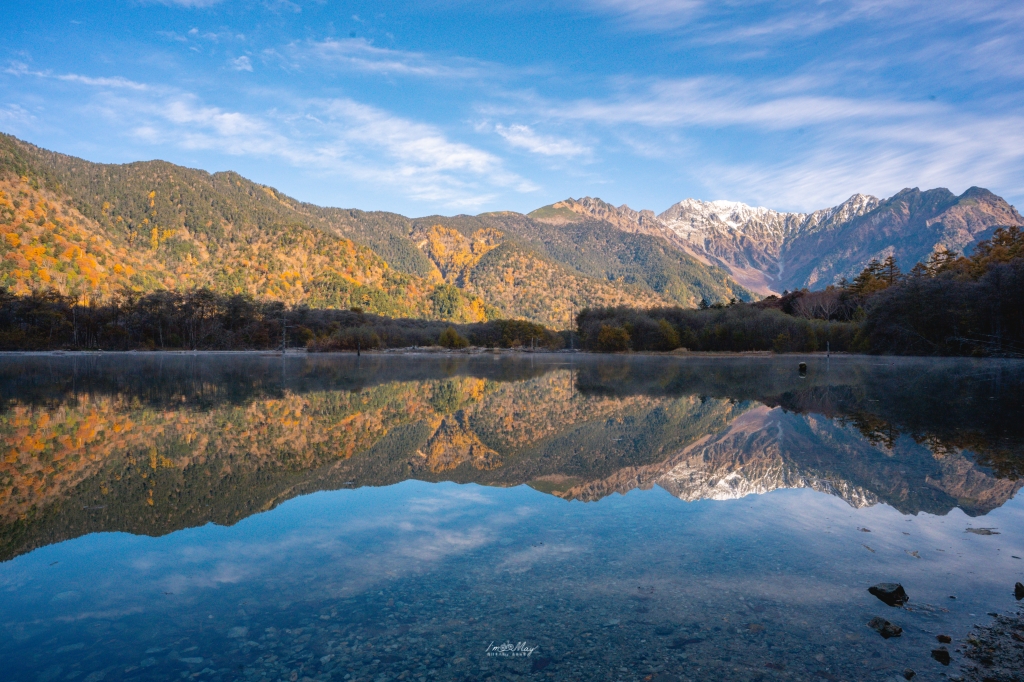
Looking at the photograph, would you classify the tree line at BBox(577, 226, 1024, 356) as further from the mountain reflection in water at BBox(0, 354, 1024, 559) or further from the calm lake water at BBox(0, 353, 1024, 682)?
the calm lake water at BBox(0, 353, 1024, 682)

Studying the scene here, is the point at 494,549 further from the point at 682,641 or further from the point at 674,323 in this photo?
the point at 674,323

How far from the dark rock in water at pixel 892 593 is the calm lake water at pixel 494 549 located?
0.29 ft

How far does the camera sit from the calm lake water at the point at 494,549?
11.6ft

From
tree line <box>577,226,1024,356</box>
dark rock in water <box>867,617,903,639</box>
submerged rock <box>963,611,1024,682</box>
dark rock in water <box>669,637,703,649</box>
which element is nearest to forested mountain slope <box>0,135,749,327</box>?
tree line <box>577,226,1024,356</box>

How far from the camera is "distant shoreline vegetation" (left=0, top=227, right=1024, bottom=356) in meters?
47.6

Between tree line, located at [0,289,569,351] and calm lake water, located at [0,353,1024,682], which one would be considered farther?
tree line, located at [0,289,569,351]

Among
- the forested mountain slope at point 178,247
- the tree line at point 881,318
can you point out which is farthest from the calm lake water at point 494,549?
the forested mountain slope at point 178,247

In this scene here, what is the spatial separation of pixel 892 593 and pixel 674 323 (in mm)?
78626

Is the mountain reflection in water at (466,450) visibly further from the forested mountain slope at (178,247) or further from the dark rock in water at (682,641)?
the forested mountain slope at (178,247)

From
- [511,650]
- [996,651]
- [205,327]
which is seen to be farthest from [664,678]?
[205,327]

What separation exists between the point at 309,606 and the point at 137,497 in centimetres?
401

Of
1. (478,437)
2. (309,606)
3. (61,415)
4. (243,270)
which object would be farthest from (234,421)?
(243,270)

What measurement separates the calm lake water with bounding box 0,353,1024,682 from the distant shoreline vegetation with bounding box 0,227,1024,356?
45.2 metres

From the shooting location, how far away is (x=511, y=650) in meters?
3.58
